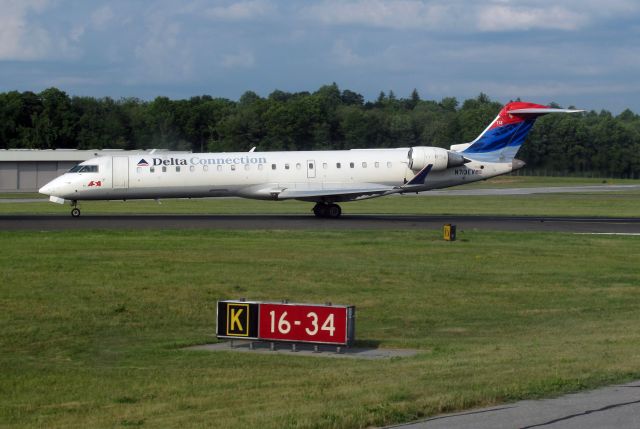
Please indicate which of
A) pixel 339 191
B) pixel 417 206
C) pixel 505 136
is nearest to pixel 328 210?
pixel 339 191

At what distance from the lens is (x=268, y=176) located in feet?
145

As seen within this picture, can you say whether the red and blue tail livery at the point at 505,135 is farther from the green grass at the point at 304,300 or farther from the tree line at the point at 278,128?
the tree line at the point at 278,128

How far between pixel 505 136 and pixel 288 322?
1233 inches

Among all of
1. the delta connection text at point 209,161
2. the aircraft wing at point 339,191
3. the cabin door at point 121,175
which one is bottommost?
the aircraft wing at point 339,191

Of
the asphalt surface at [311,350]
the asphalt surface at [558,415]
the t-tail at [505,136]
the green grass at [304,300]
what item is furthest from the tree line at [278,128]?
the asphalt surface at [558,415]

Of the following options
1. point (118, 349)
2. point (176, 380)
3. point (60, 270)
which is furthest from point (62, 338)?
point (60, 270)

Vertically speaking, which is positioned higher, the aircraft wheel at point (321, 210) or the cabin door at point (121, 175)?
the cabin door at point (121, 175)

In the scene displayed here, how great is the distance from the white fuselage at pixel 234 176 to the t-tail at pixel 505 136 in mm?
2530

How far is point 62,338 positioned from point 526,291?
1129cm

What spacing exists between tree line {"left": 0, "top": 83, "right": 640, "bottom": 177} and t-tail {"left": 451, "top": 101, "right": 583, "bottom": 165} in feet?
A: 164

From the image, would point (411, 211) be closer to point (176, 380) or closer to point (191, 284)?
point (191, 284)

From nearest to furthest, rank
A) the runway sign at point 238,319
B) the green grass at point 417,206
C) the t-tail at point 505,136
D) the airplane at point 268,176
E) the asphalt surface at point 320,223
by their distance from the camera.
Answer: the runway sign at point 238,319 → the asphalt surface at point 320,223 → the airplane at point 268,176 → the t-tail at point 505,136 → the green grass at point 417,206

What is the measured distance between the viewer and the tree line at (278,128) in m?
99.5

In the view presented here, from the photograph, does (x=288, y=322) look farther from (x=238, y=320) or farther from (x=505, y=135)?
(x=505, y=135)
